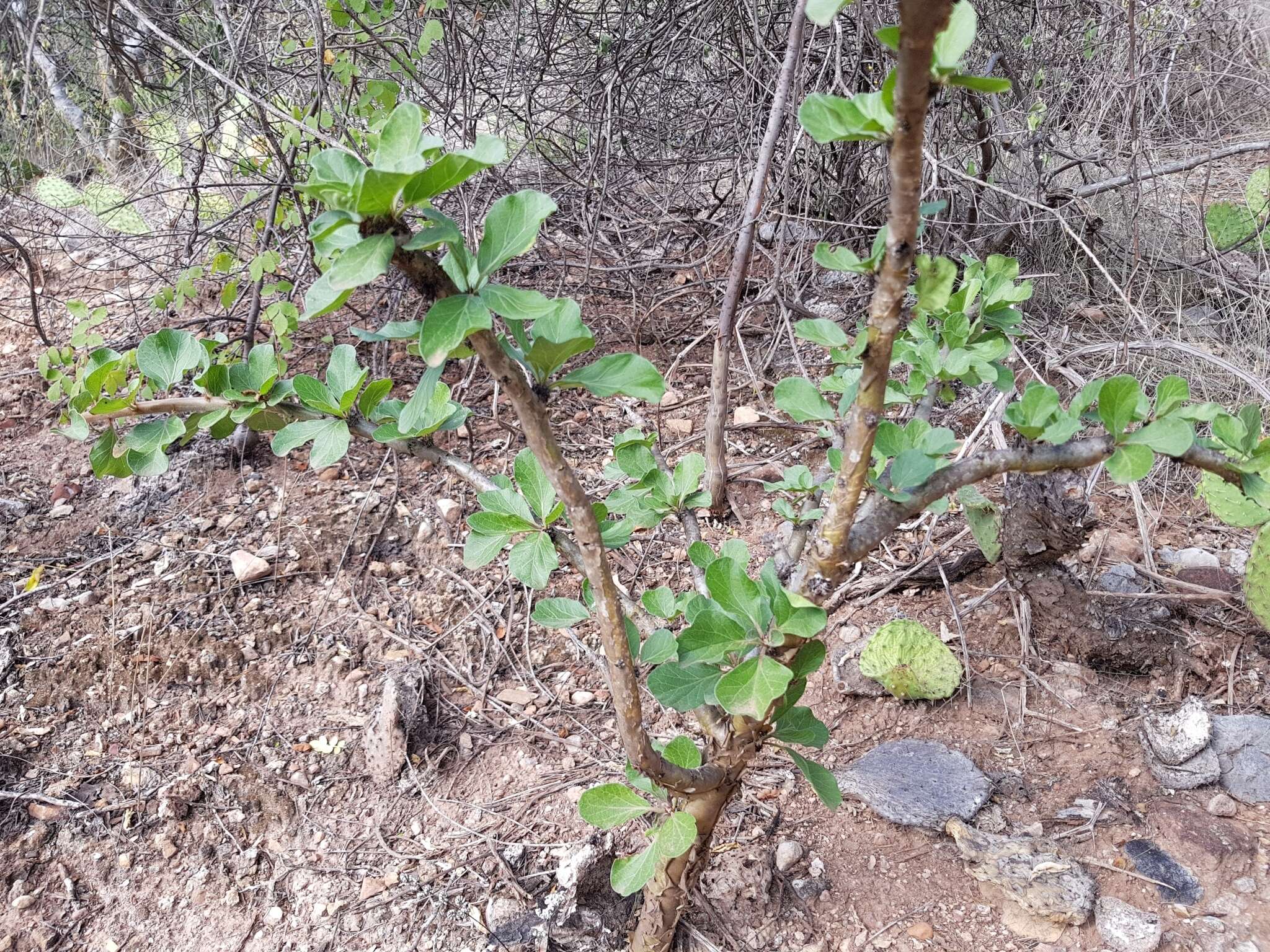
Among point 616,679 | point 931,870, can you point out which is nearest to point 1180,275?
point 931,870

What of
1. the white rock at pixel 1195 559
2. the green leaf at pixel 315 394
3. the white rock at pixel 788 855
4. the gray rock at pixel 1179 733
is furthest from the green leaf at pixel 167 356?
the white rock at pixel 1195 559

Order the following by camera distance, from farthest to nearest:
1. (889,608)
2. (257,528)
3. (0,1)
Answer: (0,1) < (257,528) < (889,608)

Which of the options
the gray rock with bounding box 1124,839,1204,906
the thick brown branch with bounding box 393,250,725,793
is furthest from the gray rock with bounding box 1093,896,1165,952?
the thick brown branch with bounding box 393,250,725,793

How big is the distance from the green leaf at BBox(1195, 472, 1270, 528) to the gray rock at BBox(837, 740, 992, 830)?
2.54ft

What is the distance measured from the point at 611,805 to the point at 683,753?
112mm

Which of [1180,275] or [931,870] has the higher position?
[1180,275]

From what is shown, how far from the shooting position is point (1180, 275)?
297 centimetres

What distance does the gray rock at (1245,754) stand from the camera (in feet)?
4.67

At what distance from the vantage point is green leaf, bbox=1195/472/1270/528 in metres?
1.72

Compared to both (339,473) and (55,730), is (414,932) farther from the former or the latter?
(339,473)

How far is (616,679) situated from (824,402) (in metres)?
0.38

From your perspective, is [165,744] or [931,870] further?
[165,744]

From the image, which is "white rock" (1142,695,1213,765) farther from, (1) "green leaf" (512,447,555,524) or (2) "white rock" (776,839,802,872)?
(1) "green leaf" (512,447,555,524)

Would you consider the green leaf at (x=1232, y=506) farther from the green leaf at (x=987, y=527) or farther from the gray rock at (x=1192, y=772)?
the gray rock at (x=1192, y=772)
